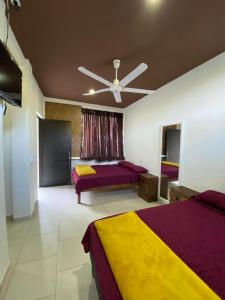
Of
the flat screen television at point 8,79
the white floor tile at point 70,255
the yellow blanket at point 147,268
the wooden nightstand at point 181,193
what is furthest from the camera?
the wooden nightstand at point 181,193

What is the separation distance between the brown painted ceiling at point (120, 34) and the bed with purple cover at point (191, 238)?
6.68ft

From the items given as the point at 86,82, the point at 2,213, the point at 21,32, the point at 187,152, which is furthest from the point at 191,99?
the point at 2,213

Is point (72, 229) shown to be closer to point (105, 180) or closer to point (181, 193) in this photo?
point (105, 180)

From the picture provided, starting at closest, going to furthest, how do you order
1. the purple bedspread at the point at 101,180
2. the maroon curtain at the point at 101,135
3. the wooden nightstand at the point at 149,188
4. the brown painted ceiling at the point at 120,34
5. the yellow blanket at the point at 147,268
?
the yellow blanket at the point at 147,268, the brown painted ceiling at the point at 120,34, the purple bedspread at the point at 101,180, the wooden nightstand at the point at 149,188, the maroon curtain at the point at 101,135

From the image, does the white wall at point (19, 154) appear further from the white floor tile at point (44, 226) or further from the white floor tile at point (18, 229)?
the white floor tile at point (44, 226)

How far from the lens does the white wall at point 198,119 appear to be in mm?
2168

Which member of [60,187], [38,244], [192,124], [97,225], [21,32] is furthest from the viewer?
[60,187]

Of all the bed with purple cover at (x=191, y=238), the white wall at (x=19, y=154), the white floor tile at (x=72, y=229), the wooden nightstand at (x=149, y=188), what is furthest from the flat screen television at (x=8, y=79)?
the wooden nightstand at (x=149, y=188)

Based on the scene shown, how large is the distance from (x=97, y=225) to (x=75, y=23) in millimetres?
2217

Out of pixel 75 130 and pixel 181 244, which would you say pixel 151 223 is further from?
pixel 75 130

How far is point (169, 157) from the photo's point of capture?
3223mm

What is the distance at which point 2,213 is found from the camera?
4.77 ft

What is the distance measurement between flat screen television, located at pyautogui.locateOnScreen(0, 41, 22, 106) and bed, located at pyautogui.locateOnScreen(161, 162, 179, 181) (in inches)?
115

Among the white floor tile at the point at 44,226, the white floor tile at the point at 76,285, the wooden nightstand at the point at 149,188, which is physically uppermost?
the wooden nightstand at the point at 149,188
